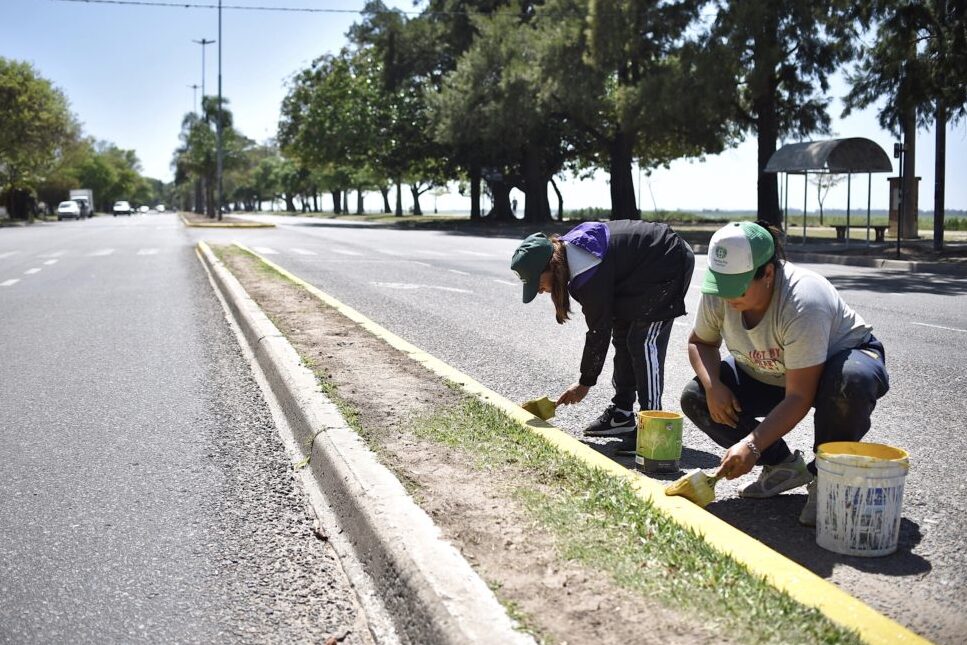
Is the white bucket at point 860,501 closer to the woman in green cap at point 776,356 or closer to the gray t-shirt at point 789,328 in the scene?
the woman in green cap at point 776,356

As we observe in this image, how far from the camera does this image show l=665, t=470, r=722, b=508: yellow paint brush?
3785 millimetres

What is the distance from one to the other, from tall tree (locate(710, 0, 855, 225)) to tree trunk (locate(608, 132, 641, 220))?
297 inches

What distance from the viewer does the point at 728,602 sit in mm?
2789

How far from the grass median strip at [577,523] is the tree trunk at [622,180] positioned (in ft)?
104

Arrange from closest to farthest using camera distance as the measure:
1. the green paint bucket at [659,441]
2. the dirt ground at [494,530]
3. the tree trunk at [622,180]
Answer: the dirt ground at [494,530]
the green paint bucket at [659,441]
the tree trunk at [622,180]

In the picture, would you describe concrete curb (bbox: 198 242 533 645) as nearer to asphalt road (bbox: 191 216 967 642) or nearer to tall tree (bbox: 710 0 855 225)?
asphalt road (bbox: 191 216 967 642)

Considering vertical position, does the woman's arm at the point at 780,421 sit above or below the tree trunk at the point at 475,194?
below

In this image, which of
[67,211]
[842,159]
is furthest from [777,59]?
[67,211]

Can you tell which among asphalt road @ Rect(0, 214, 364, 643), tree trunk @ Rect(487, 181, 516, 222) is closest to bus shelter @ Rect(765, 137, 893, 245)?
asphalt road @ Rect(0, 214, 364, 643)

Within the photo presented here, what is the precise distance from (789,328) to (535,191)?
43482mm

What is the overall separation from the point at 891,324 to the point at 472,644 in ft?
29.5

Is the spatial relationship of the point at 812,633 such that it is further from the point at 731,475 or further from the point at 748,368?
the point at 748,368

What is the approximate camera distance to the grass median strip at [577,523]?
2691 millimetres

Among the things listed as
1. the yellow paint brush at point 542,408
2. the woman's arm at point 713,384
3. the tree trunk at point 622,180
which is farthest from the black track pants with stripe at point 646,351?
the tree trunk at point 622,180
